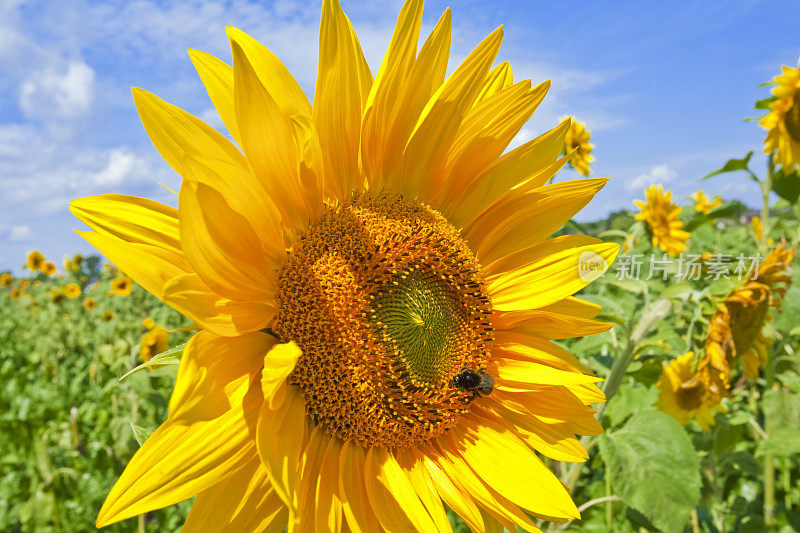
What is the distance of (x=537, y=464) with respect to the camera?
1442 mm

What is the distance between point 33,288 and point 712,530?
16.1m

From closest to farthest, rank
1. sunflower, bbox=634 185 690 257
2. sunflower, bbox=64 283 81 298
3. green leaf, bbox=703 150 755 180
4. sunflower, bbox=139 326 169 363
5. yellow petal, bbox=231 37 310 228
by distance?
1. yellow petal, bbox=231 37 310 228
2. green leaf, bbox=703 150 755 180
3. sunflower, bbox=139 326 169 363
4. sunflower, bbox=634 185 690 257
5. sunflower, bbox=64 283 81 298

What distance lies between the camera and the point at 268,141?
1146mm

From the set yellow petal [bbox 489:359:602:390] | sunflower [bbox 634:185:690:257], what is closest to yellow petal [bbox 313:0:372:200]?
yellow petal [bbox 489:359:602:390]

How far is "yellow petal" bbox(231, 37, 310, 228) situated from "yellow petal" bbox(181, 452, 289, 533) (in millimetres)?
543

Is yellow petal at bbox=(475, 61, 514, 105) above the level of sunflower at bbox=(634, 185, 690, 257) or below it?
above

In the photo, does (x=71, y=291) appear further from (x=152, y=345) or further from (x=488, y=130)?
(x=488, y=130)

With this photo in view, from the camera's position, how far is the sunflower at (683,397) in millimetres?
3639

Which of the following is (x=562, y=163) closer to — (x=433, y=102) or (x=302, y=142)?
(x=433, y=102)

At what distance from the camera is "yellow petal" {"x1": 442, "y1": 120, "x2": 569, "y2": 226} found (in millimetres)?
1496

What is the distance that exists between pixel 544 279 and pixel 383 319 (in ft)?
1.58

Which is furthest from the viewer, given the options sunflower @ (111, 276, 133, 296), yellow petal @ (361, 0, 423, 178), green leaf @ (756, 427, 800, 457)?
sunflower @ (111, 276, 133, 296)

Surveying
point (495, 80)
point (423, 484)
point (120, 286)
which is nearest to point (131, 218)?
point (423, 484)

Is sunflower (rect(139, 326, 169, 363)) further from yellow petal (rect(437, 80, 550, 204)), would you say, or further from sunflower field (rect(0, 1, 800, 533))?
yellow petal (rect(437, 80, 550, 204))
